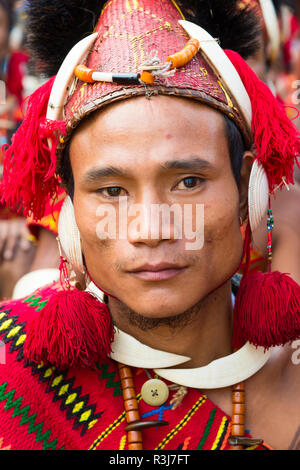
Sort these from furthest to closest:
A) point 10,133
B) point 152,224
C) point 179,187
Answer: point 10,133
point 179,187
point 152,224

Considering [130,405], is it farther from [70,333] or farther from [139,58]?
[139,58]

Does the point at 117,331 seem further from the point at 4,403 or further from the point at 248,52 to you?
the point at 248,52

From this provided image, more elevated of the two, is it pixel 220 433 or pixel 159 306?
pixel 159 306

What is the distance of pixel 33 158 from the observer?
7.81 ft

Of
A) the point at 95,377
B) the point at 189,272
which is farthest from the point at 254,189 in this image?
the point at 95,377

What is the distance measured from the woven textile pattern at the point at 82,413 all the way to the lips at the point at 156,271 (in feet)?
1.42

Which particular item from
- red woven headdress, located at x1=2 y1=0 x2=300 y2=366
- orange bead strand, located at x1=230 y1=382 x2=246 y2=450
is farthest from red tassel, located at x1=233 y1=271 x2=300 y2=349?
orange bead strand, located at x1=230 y1=382 x2=246 y2=450

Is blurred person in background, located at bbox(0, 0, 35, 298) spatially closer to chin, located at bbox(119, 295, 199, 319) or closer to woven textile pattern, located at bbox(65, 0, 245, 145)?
woven textile pattern, located at bbox(65, 0, 245, 145)

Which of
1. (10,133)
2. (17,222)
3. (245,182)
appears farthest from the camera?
(10,133)

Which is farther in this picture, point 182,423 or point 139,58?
point 182,423

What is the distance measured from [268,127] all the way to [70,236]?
2.62 ft

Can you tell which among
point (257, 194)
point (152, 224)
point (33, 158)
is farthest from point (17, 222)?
point (152, 224)

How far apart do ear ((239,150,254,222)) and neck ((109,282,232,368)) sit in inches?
11.1

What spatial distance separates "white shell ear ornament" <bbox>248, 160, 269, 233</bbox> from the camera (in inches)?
Answer: 94.0
